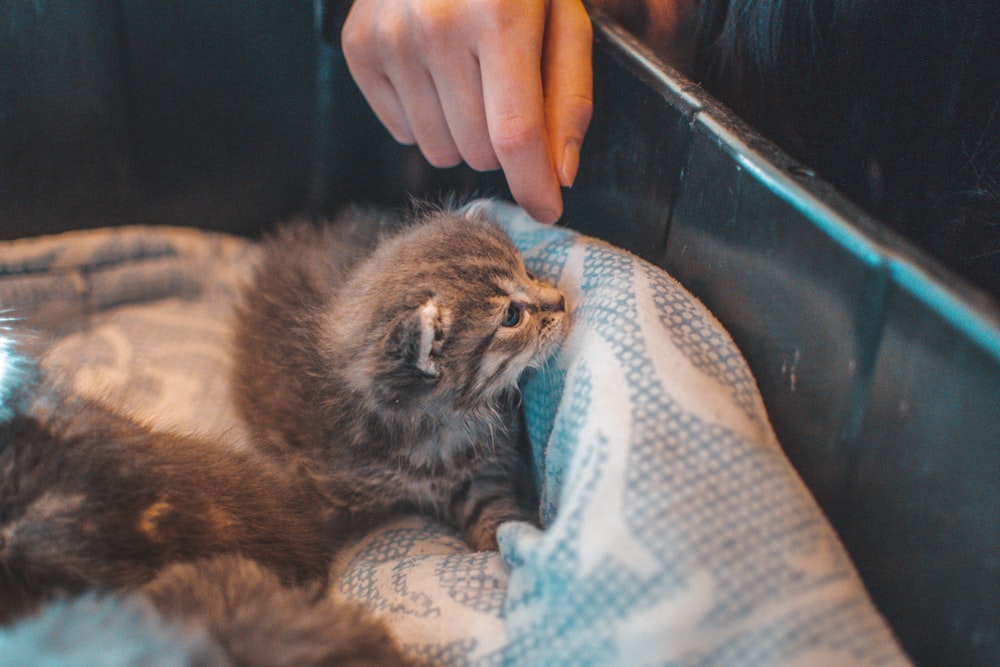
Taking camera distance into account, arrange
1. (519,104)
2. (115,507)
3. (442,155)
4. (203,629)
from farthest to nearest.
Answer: (442,155), (519,104), (115,507), (203,629)

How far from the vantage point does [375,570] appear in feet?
4.04

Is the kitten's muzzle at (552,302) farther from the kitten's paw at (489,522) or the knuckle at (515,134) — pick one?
the kitten's paw at (489,522)

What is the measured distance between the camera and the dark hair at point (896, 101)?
1.31 meters

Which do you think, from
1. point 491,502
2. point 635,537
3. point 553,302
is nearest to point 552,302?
point 553,302

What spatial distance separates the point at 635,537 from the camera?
832mm

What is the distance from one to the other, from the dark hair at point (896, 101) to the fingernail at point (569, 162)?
40cm

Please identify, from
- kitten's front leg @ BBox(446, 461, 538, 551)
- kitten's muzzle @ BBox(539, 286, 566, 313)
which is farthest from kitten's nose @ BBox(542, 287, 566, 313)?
kitten's front leg @ BBox(446, 461, 538, 551)

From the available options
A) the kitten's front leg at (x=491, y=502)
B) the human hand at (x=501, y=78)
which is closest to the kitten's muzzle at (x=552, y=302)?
the human hand at (x=501, y=78)

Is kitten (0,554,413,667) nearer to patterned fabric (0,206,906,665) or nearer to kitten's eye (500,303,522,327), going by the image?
patterned fabric (0,206,906,665)

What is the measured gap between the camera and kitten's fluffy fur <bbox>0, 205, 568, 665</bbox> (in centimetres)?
91

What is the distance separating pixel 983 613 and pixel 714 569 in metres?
0.26

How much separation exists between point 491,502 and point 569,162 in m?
0.59

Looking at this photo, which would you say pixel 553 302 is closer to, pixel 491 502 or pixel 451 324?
pixel 451 324

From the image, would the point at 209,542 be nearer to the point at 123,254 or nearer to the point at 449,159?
the point at 449,159
